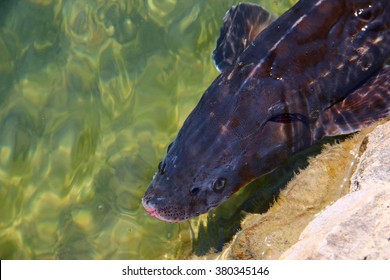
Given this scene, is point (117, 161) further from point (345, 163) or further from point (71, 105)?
point (345, 163)

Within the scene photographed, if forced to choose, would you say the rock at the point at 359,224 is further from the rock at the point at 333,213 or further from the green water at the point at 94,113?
the green water at the point at 94,113

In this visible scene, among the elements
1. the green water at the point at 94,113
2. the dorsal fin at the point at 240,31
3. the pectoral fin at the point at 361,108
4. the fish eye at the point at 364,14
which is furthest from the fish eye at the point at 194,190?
the fish eye at the point at 364,14

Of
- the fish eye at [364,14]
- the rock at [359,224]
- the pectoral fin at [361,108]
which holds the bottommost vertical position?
the rock at [359,224]

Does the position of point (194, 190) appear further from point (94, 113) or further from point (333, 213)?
point (94, 113)

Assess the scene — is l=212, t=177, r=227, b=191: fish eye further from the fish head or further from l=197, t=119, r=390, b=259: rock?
l=197, t=119, r=390, b=259: rock

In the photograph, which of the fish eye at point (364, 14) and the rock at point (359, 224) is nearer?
the rock at point (359, 224)
